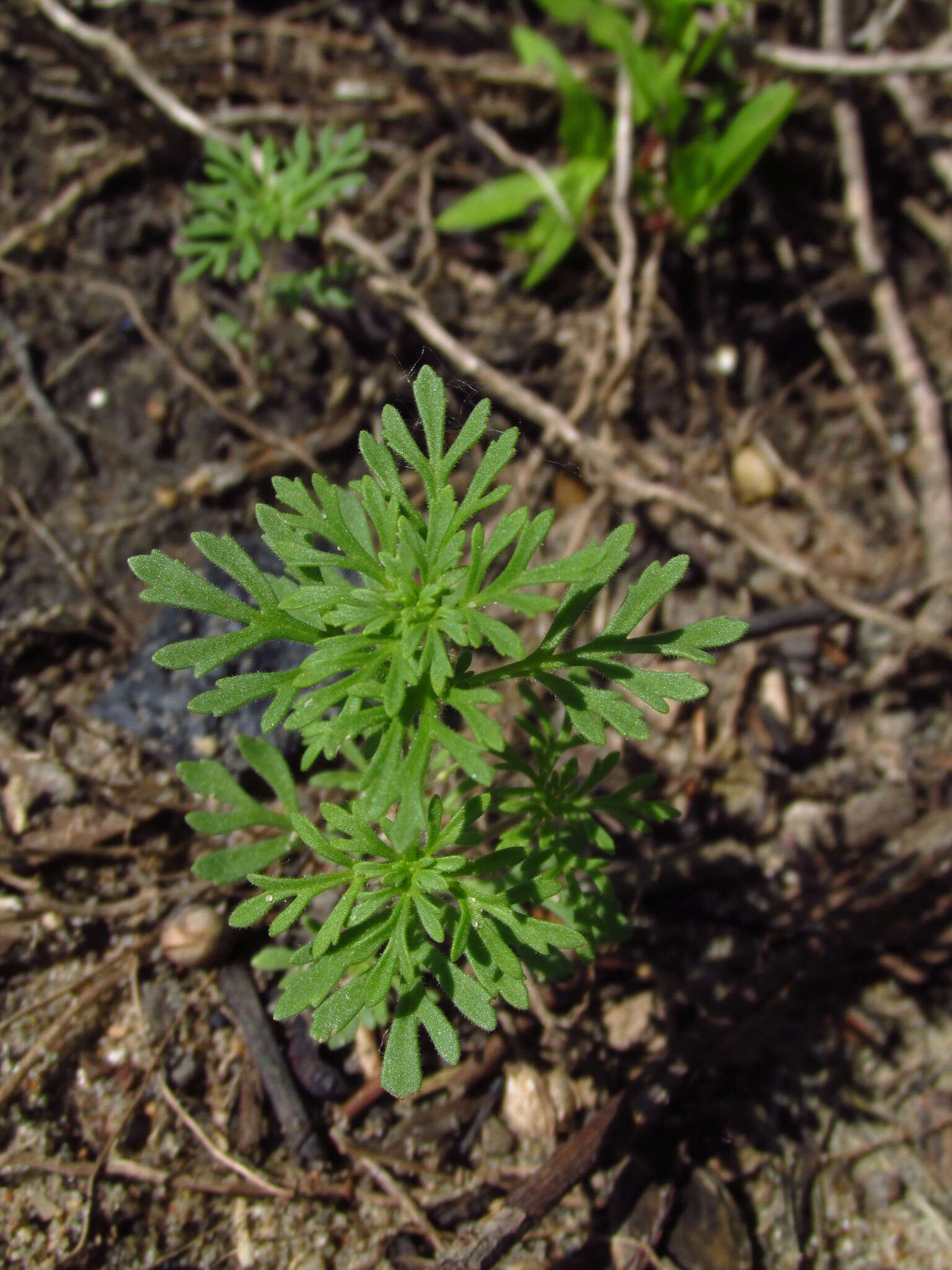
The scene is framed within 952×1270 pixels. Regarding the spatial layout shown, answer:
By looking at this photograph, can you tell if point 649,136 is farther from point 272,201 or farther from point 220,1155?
point 220,1155

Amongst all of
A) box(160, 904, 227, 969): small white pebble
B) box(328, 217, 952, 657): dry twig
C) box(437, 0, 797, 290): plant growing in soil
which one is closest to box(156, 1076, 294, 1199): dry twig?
box(160, 904, 227, 969): small white pebble

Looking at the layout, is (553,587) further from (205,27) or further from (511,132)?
(205,27)

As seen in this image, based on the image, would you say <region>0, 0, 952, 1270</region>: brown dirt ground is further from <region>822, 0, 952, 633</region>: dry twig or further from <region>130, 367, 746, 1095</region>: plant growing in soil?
<region>130, 367, 746, 1095</region>: plant growing in soil

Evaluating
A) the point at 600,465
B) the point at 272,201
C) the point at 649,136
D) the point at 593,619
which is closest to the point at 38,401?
the point at 272,201

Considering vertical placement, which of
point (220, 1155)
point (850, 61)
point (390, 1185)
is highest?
point (850, 61)

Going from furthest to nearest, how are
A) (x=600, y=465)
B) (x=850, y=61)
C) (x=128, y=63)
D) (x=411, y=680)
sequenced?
(x=850, y=61)
(x=128, y=63)
(x=600, y=465)
(x=411, y=680)

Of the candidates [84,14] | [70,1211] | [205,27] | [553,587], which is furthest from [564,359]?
[70,1211]

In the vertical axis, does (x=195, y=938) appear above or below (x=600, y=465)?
below

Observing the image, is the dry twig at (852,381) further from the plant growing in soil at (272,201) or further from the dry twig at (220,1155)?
the dry twig at (220,1155)

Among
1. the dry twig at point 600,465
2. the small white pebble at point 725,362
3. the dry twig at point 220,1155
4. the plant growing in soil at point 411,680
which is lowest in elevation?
the dry twig at point 220,1155

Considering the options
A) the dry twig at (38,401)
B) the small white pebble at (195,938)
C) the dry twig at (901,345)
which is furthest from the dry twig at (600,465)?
the small white pebble at (195,938)
